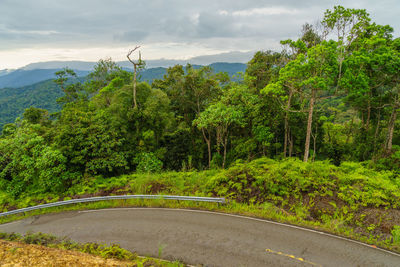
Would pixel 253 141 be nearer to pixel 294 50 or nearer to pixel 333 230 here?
pixel 294 50

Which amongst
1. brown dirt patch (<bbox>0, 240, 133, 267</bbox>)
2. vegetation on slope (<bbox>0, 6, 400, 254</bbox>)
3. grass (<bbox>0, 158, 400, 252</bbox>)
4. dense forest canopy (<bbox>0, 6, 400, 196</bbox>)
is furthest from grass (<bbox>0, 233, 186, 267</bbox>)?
dense forest canopy (<bbox>0, 6, 400, 196</bbox>)

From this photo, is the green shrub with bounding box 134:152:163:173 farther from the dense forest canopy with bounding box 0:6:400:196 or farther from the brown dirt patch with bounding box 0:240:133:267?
the brown dirt patch with bounding box 0:240:133:267

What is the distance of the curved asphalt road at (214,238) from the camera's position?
281 inches

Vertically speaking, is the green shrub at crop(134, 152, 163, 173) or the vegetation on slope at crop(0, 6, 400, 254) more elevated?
the vegetation on slope at crop(0, 6, 400, 254)

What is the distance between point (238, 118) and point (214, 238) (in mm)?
15035

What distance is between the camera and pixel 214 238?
8.38 m

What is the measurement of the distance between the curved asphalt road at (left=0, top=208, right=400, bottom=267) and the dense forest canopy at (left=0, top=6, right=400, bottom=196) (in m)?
6.43

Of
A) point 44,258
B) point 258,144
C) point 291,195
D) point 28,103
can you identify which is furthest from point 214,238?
point 28,103

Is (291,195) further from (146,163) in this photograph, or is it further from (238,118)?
(146,163)

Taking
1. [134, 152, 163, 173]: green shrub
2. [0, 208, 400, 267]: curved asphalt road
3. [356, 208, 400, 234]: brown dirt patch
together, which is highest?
[356, 208, 400, 234]: brown dirt patch

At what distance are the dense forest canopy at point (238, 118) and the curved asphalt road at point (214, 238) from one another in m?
6.43

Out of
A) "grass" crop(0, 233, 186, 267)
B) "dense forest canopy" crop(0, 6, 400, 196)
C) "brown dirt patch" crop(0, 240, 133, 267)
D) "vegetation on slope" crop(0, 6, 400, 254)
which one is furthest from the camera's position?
"dense forest canopy" crop(0, 6, 400, 196)

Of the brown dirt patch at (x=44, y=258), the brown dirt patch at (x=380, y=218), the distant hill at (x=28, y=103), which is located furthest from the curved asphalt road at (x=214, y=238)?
the distant hill at (x=28, y=103)

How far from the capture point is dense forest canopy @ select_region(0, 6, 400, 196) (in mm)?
15430
